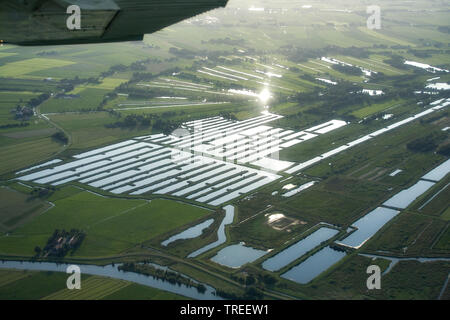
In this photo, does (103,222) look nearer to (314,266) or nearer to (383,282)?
(314,266)

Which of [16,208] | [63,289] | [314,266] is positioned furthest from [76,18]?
[16,208]

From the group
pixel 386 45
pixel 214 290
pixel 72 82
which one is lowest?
pixel 214 290

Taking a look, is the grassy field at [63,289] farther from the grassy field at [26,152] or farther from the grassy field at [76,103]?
the grassy field at [76,103]

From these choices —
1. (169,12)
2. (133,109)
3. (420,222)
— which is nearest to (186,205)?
(420,222)

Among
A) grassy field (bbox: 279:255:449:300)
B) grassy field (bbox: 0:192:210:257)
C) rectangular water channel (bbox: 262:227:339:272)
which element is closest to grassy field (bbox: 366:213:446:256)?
grassy field (bbox: 279:255:449:300)

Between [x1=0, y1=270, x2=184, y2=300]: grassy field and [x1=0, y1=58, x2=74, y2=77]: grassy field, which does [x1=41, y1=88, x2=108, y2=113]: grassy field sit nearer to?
[x1=0, y1=58, x2=74, y2=77]: grassy field

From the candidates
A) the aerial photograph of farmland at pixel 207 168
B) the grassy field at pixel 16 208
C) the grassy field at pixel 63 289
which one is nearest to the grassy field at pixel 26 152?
the aerial photograph of farmland at pixel 207 168

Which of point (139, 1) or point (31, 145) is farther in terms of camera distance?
point (31, 145)

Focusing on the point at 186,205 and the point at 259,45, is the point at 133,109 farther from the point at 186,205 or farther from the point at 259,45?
the point at 259,45
